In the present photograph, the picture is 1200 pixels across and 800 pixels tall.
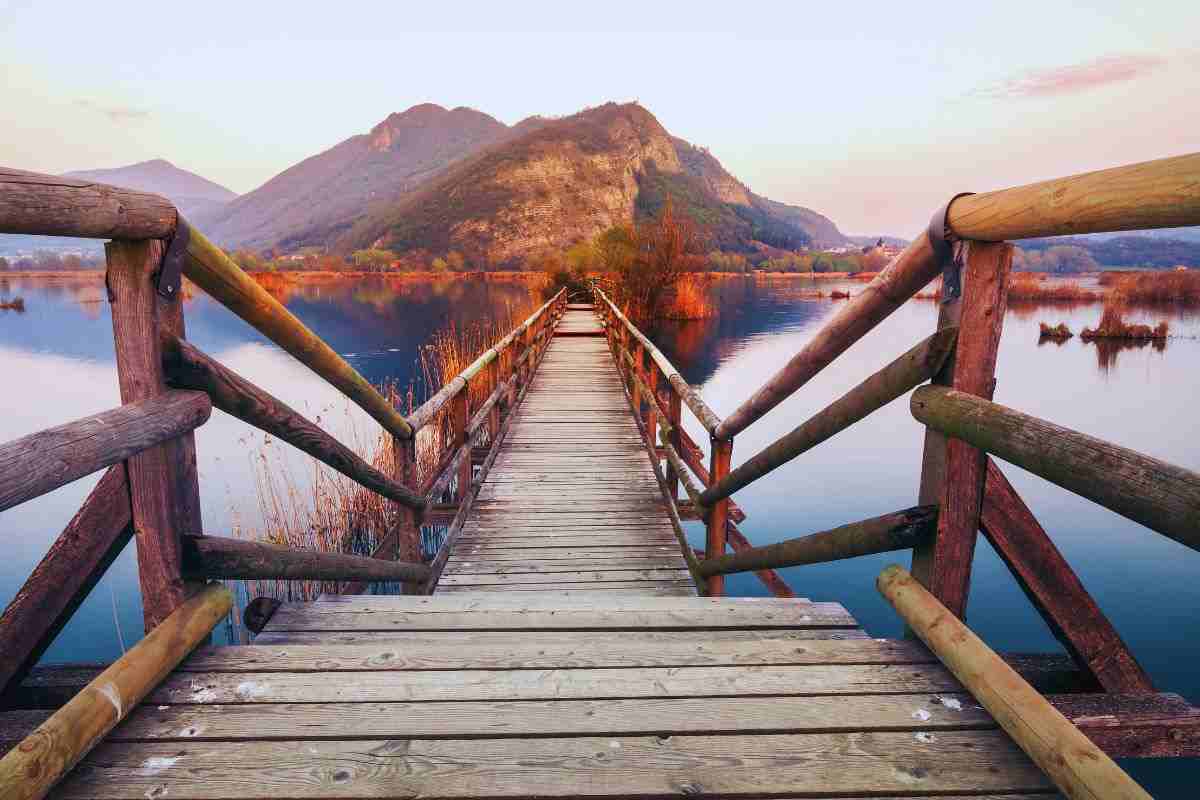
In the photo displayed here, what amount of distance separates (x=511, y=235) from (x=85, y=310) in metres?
70.7

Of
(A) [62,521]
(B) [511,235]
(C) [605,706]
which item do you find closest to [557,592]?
(C) [605,706]

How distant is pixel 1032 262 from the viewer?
11412 centimetres

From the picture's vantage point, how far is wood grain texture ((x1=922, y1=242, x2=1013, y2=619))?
1.38 metres

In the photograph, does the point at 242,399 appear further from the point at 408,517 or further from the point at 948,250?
the point at 948,250

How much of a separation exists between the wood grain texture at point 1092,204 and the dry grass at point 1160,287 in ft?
122

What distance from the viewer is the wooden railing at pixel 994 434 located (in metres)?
0.92

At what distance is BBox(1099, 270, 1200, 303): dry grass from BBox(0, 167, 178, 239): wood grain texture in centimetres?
3815

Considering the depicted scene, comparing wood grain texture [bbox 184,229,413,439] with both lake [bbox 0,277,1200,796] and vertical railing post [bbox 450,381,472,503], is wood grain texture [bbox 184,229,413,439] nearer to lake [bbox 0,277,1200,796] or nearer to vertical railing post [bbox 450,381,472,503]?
vertical railing post [bbox 450,381,472,503]

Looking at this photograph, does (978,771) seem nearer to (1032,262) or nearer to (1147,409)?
(1147,409)

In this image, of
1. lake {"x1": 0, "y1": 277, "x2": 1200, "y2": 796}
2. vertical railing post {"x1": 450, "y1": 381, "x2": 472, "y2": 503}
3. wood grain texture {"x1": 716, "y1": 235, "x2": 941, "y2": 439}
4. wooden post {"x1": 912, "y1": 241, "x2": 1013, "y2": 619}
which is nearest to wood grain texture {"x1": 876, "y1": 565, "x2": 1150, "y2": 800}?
wooden post {"x1": 912, "y1": 241, "x2": 1013, "y2": 619}

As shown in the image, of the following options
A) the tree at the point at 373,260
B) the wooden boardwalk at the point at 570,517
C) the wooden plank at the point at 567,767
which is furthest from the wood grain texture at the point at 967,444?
the tree at the point at 373,260

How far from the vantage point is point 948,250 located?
1.44m

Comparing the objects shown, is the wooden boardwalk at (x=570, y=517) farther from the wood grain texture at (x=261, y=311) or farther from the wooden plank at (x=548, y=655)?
the wooden plank at (x=548, y=655)

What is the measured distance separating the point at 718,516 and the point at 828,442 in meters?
9.96
